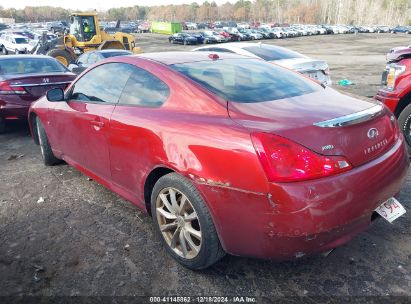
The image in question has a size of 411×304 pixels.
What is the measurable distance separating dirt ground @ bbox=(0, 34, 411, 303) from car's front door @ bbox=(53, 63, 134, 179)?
0.52m

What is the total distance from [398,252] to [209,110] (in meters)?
1.83

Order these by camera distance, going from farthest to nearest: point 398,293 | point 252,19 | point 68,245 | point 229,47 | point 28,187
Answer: point 252,19 → point 229,47 → point 28,187 → point 68,245 → point 398,293

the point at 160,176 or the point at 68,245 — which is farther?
the point at 68,245

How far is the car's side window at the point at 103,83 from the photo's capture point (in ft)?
11.1

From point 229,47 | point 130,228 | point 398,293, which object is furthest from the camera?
point 229,47

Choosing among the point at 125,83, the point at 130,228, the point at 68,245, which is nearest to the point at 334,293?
the point at 130,228

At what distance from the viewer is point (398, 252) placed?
2.93 m

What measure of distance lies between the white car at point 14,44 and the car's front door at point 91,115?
26.9 m

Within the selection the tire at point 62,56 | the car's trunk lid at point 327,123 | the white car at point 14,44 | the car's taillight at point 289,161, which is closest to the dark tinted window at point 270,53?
the car's trunk lid at point 327,123

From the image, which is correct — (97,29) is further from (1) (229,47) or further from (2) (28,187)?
(2) (28,187)

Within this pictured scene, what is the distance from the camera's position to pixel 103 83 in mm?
3613

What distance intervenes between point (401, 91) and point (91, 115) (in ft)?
13.2

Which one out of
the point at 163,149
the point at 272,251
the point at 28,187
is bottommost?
the point at 28,187

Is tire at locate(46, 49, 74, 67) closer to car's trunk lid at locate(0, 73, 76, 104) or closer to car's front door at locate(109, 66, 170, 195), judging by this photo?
car's trunk lid at locate(0, 73, 76, 104)
